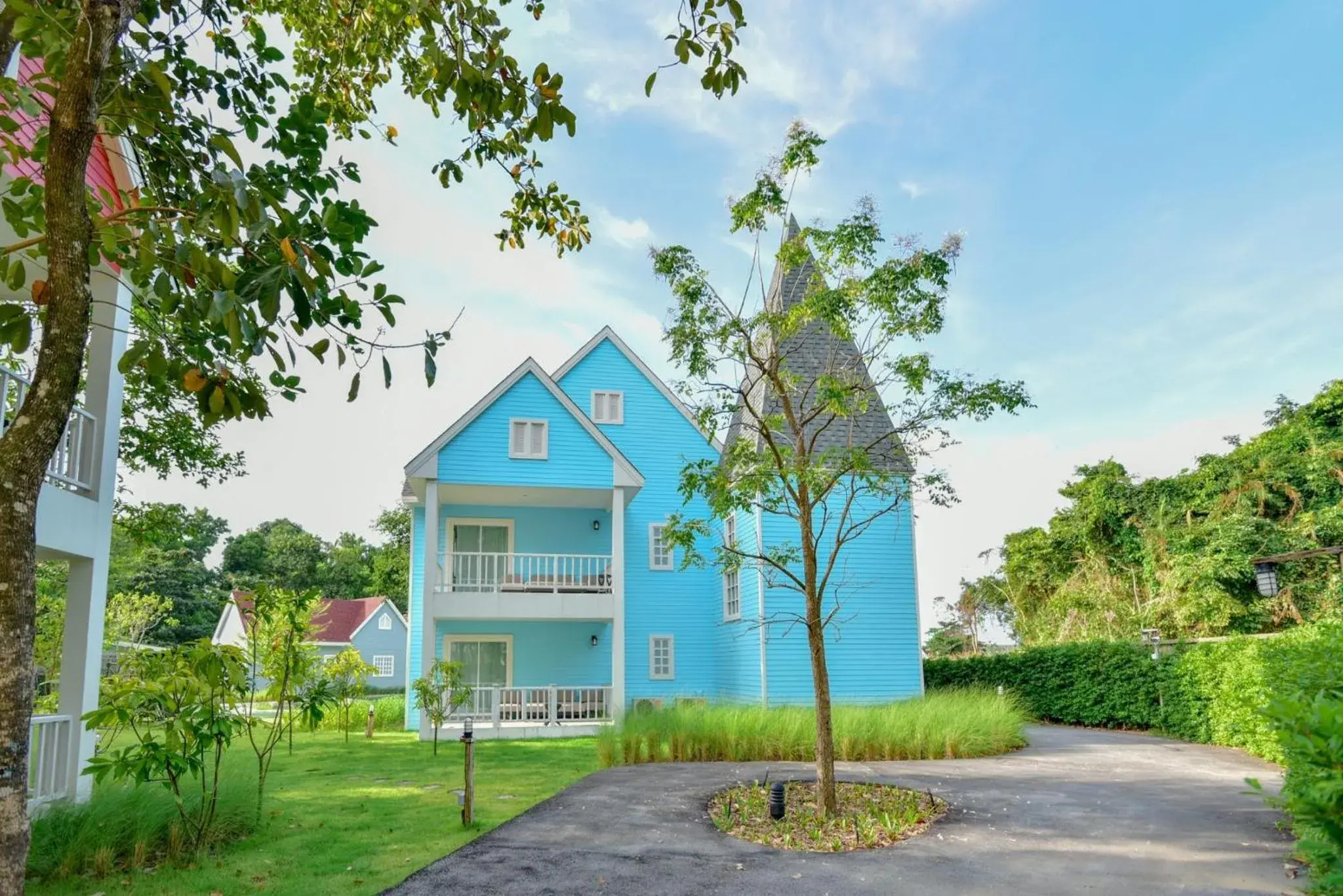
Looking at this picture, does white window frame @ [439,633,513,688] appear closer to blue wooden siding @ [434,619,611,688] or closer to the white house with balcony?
blue wooden siding @ [434,619,611,688]

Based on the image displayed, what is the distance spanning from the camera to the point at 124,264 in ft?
12.2

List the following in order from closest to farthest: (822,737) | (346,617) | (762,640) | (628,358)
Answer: (822,737)
(762,640)
(628,358)
(346,617)

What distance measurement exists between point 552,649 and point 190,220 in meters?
17.5

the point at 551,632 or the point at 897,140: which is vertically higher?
the point at 897,140

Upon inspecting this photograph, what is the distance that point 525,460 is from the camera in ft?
59.0

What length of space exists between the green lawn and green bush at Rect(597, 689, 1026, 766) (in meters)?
0.94

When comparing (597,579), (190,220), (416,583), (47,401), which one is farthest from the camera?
(416,583)

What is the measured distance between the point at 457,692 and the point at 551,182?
11.8 m

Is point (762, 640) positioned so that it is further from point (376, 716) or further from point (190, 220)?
point (190, 220)

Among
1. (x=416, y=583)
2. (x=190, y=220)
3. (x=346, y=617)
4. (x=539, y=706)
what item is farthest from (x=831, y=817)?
(x=346, y=617)

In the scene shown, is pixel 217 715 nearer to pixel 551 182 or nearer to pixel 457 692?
pixel 551 182

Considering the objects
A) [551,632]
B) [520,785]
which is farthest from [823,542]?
[520,785]

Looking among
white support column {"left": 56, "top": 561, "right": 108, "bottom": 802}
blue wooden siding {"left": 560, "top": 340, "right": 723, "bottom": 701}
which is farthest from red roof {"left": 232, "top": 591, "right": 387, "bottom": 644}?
white support column {"left": 56, "top": 561, "right": 108, "bottom": 802}

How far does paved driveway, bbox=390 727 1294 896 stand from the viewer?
20.9 ft
